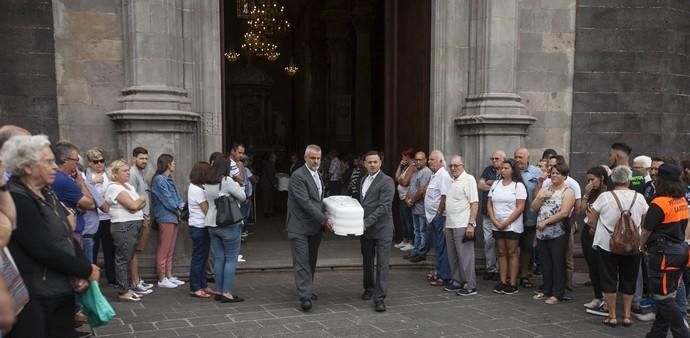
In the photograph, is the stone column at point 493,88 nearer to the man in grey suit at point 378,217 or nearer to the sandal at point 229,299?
the man in grey suit at point 378,217

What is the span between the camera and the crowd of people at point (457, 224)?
5172mm

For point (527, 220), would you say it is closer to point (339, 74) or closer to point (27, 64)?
point (27, 64)

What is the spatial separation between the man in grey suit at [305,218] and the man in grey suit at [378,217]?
52cm

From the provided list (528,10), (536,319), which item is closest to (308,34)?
(528,10)

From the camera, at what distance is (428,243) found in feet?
27.8

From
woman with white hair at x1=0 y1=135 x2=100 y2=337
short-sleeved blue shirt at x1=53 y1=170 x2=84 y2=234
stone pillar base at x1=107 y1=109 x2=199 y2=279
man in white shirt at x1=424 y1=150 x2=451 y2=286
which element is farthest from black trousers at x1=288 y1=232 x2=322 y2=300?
woman with white hair at x1=0 y1=135 x2=100 y2=337

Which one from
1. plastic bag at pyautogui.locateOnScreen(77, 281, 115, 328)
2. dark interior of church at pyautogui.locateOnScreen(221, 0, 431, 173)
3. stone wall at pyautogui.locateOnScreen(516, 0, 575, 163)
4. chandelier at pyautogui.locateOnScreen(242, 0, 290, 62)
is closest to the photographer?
plastic bag at pyautogui.locateOnScreen(77, 281, 115, 328)

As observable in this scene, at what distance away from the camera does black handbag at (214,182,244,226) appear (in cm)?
627

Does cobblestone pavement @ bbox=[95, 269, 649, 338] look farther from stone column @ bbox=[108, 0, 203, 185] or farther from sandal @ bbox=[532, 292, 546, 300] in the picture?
stone column @ bbox=[108, 0, 203, 185]

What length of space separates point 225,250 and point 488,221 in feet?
11.8

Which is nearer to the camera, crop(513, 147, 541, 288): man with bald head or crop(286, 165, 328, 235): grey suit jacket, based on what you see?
crop(286, 165, 328, 235): grey suit jacket

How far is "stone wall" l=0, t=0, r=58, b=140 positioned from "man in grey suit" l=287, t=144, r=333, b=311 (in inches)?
151

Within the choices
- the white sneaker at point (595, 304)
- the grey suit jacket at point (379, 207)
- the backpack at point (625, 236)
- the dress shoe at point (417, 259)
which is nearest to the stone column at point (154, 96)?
the grey suit jacket at point (379, 207)

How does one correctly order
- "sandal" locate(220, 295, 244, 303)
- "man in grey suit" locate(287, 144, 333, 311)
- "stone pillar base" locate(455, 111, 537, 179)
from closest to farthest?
"man in grey suit" locate(287, 144, 333, 311)
"sandal" locate(220, 295, 244, 303)
"stone pillar base" locate(455, 111, 537, 179)
